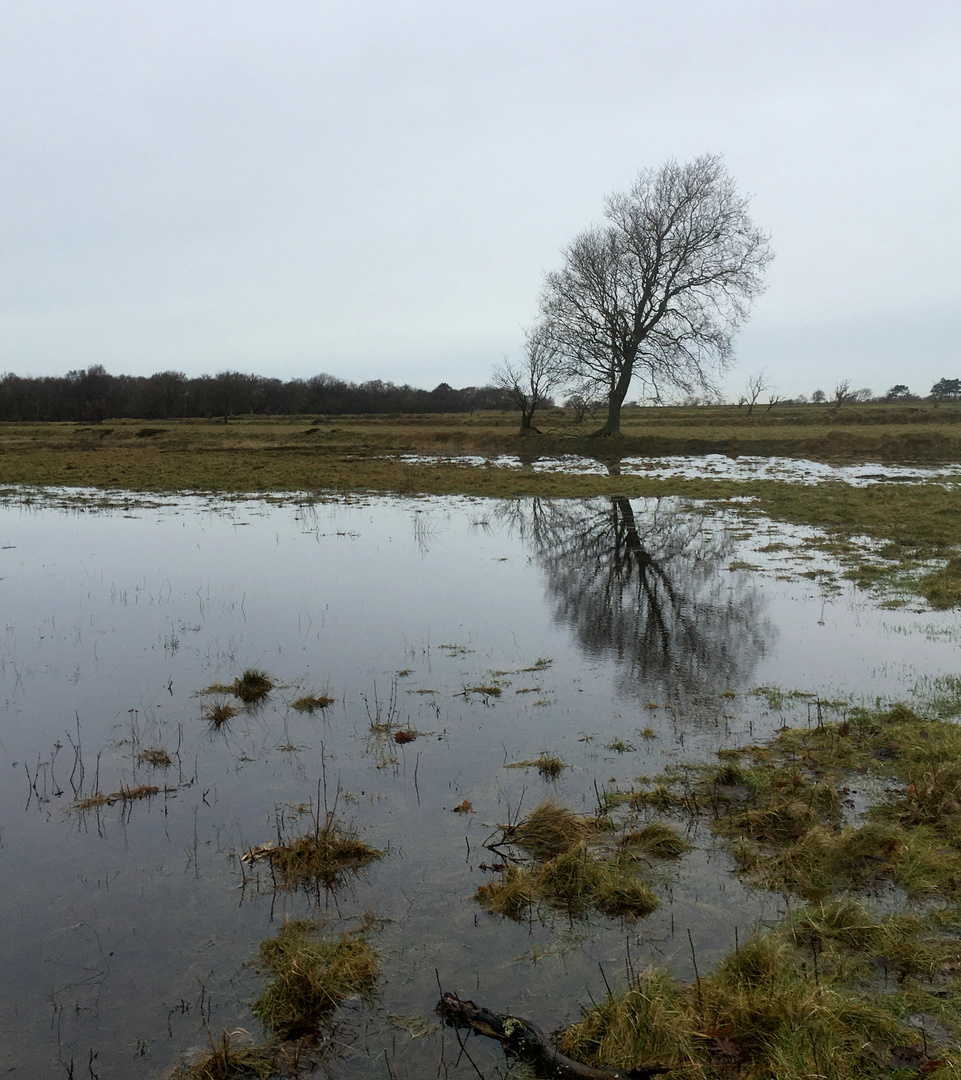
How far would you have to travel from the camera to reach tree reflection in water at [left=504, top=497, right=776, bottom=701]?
8719 mm

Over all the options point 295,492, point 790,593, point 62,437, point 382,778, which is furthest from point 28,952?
point 62,437

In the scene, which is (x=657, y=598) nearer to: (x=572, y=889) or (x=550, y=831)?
(x=550, y=831)

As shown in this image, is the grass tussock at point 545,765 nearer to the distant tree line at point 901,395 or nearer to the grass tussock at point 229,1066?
the grass tussock at point 229,1066

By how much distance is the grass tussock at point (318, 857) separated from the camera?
4.82 m

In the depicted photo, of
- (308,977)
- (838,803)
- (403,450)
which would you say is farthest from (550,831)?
(403,450)

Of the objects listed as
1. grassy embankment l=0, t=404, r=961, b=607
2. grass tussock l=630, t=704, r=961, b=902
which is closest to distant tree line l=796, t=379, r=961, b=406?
grassy embankment l=0, t=404, r=961, b=607

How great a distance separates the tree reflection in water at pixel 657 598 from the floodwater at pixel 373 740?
0.06 meters

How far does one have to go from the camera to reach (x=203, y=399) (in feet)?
344

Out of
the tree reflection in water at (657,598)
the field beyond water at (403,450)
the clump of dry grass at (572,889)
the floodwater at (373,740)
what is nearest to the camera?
the floodwater at (373,740)

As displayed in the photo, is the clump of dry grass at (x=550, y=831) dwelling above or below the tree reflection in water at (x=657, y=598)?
below

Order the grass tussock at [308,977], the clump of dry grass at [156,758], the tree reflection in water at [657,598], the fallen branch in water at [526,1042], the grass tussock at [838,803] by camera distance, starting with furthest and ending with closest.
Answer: the tree reflection in water at [657,598] < the clump of dry grass at [156,758] < the grass tussock at [838,803] < the grass tussock at [308,977] < the fallen branch in water at [526,1042]

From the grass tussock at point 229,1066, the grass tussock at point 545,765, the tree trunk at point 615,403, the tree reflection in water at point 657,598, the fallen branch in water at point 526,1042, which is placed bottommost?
the grass tussock at point 229,1066

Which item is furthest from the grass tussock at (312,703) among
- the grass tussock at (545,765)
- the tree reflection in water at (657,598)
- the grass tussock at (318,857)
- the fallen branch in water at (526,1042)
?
the fallen branch in water at (526,1042)

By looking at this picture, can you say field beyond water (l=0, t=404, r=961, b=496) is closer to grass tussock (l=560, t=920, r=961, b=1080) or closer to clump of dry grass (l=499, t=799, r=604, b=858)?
clump of dry grass (l=499, t=799, r=604, b=858)
